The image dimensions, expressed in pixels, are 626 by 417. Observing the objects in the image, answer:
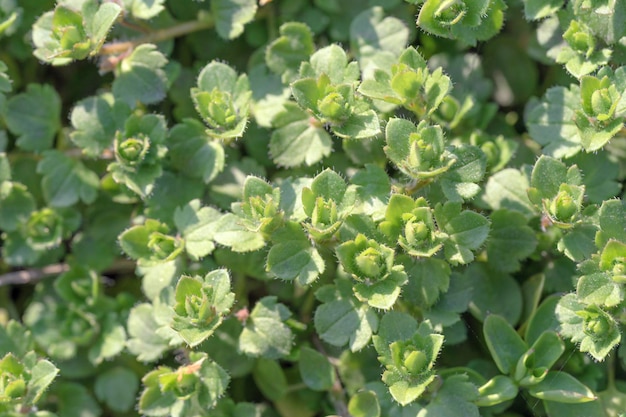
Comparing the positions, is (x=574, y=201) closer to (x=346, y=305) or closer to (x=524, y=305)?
(x=524, y=305)

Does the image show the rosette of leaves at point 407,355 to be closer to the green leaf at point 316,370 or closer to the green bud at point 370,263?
the green bud at point 370,263

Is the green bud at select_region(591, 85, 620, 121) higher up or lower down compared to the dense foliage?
higher up

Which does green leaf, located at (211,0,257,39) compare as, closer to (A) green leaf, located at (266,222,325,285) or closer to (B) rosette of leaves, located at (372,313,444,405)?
(A) green leaf, located at (266,222,325,285)

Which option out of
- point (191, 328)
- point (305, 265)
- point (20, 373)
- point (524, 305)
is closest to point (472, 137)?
point (524, 305)

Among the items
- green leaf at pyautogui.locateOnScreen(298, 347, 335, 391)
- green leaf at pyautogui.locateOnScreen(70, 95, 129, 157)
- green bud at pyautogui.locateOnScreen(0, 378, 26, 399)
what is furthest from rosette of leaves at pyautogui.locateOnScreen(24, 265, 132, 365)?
green leaf at pyautogui.locateOnScreen(298, 347, 335, 391)

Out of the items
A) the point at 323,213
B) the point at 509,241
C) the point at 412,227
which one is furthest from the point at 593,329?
the point at 323,213

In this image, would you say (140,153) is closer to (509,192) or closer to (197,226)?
(197,226)

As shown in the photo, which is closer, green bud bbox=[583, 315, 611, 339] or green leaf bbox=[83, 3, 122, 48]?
green bud bbox=[583, 315, 611, 339]
